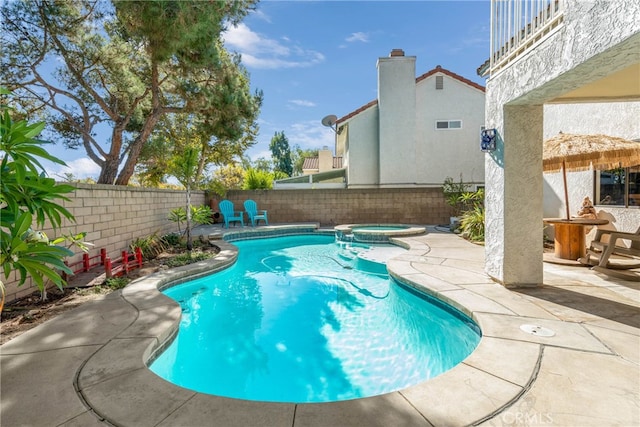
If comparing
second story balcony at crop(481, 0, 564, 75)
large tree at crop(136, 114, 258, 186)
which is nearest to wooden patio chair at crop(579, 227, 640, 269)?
second story balcony at crop(481, 0, 564, 75)

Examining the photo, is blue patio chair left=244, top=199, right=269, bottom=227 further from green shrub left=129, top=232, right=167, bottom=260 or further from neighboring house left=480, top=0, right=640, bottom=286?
neighboring house left=480, top=0, right=640, bottom=286

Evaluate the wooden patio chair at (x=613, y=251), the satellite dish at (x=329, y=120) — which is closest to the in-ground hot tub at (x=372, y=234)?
the wooden patio chair at (x=613, y=251)

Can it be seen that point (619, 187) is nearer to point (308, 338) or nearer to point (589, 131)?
point (589, 131)

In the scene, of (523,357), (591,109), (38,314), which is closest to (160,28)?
(38,314)

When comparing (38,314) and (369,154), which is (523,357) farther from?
(369,154)

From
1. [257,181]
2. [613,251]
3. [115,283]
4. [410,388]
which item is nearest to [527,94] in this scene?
[613,251]

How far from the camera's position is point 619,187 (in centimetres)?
577

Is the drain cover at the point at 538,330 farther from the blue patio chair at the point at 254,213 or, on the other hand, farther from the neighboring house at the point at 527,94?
the blue patio chair at the point at 254,213

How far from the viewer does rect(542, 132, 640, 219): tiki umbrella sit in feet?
15.3

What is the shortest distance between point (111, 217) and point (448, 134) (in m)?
13.6

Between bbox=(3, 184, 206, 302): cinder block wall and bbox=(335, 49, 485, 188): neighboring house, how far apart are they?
9476 millimetres

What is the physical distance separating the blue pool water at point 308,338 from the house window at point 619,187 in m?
4.85

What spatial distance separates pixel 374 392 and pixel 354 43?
12.4 m

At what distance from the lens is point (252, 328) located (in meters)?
3.83
